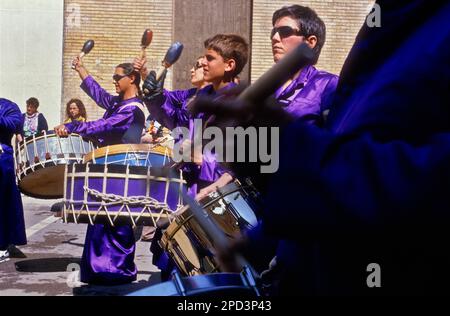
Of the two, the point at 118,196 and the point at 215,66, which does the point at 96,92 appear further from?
the point at 118,196

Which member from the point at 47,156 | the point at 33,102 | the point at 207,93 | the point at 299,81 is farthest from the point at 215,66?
the point at 33,102

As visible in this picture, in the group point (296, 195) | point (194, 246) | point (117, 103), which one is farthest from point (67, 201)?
point (296, 195)

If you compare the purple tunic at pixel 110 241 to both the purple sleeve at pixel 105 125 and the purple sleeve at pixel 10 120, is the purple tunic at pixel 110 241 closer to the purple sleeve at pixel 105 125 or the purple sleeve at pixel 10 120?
the purple sleeve at pixel 105 125

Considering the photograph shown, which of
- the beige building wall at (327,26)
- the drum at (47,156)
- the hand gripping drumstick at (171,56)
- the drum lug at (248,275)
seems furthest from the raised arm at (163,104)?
the beige building wall at (327,26)

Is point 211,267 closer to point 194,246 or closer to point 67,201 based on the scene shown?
Result: point 194,246

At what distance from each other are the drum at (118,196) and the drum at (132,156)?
0.10m

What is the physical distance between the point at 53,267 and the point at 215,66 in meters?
3.22

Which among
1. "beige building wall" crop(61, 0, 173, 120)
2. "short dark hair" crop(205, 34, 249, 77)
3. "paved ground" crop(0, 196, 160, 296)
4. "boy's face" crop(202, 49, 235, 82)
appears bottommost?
"paved ground" crop(0, 196, 160, 296)

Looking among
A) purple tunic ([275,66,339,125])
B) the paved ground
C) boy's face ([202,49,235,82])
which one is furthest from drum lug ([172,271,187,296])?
the paved ground

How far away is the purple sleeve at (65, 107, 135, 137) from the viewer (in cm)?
645

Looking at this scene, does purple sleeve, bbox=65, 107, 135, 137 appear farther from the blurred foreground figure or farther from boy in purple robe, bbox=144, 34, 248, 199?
the blurred foreground figure

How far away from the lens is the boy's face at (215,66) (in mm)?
5000

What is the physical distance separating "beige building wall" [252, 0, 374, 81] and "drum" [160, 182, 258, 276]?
1182 cm
